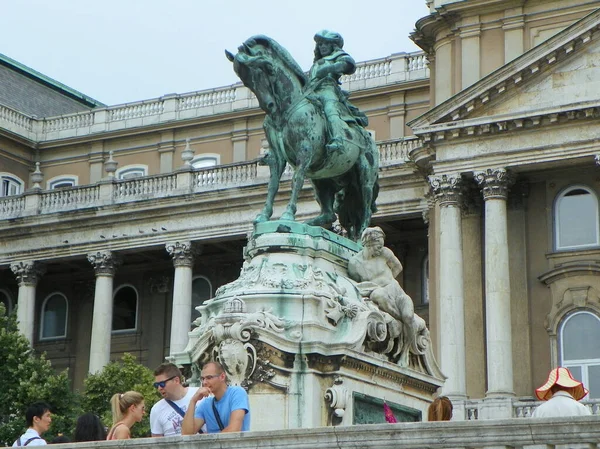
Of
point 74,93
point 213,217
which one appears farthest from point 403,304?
point 74,93

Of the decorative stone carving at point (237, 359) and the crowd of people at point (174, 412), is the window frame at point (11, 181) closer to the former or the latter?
the decorative stone carving at point (237, 359)

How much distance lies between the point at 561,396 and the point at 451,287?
3308cm

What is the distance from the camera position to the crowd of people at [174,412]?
13.0m

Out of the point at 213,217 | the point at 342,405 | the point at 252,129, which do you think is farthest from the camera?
the point at 252,129

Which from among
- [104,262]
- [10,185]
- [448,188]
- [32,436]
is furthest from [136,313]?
[32,436]

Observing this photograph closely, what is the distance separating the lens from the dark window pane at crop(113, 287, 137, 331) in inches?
2477

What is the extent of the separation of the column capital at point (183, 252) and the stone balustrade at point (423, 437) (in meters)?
43.4

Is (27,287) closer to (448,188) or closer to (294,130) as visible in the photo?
(448,188)

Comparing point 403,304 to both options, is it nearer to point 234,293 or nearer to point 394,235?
point 234,293

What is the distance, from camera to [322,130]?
17516mm

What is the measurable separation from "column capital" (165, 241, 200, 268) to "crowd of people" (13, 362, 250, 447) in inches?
1622

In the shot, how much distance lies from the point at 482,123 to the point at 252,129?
18.8 m

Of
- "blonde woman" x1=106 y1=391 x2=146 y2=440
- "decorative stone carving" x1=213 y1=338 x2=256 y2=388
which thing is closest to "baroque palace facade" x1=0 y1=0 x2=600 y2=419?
"decorative stone carving" x1=213 y1=338 x2=256 y2=388

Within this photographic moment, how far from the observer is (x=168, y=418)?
46.4 feet
